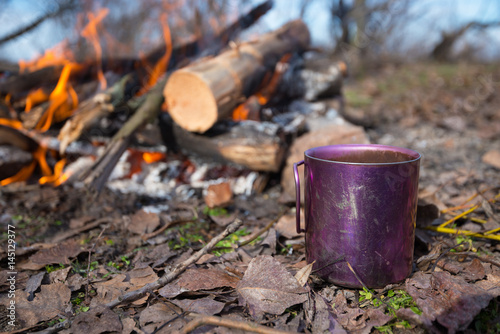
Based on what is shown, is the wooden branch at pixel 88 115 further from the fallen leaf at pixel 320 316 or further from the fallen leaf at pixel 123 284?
the fallen leaf at pixel 320 316

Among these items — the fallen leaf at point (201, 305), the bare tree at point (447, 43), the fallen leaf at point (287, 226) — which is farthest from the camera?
the bare tree at point (447, 43)

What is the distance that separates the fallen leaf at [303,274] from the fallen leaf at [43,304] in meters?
1.05

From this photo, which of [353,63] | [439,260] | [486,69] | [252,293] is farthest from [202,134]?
[486,69]

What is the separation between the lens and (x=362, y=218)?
1.57m

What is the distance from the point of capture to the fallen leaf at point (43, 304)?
153 cm

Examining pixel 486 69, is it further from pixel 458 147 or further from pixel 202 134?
pixel 202 134

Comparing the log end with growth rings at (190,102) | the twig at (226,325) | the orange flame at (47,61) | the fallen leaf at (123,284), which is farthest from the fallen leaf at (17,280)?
the orange flame at (47,61)

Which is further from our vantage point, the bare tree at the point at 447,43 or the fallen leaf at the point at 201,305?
the bare tree at the point at 447,43

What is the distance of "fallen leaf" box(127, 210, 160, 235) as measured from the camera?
2.40m

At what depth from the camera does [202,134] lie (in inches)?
126

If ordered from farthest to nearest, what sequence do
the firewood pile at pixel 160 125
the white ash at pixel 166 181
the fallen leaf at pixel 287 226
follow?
the white ash at pixel 166 181 → the firewood pile at pixel 160 125 → the fallen leaf at pixel 287 226

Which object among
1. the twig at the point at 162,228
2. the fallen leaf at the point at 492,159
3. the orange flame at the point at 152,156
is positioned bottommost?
the fallen leaf at the point at 492,159

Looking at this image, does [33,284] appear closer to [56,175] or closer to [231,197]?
[231,197]

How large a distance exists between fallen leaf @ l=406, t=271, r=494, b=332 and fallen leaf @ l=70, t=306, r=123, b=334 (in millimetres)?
1235
